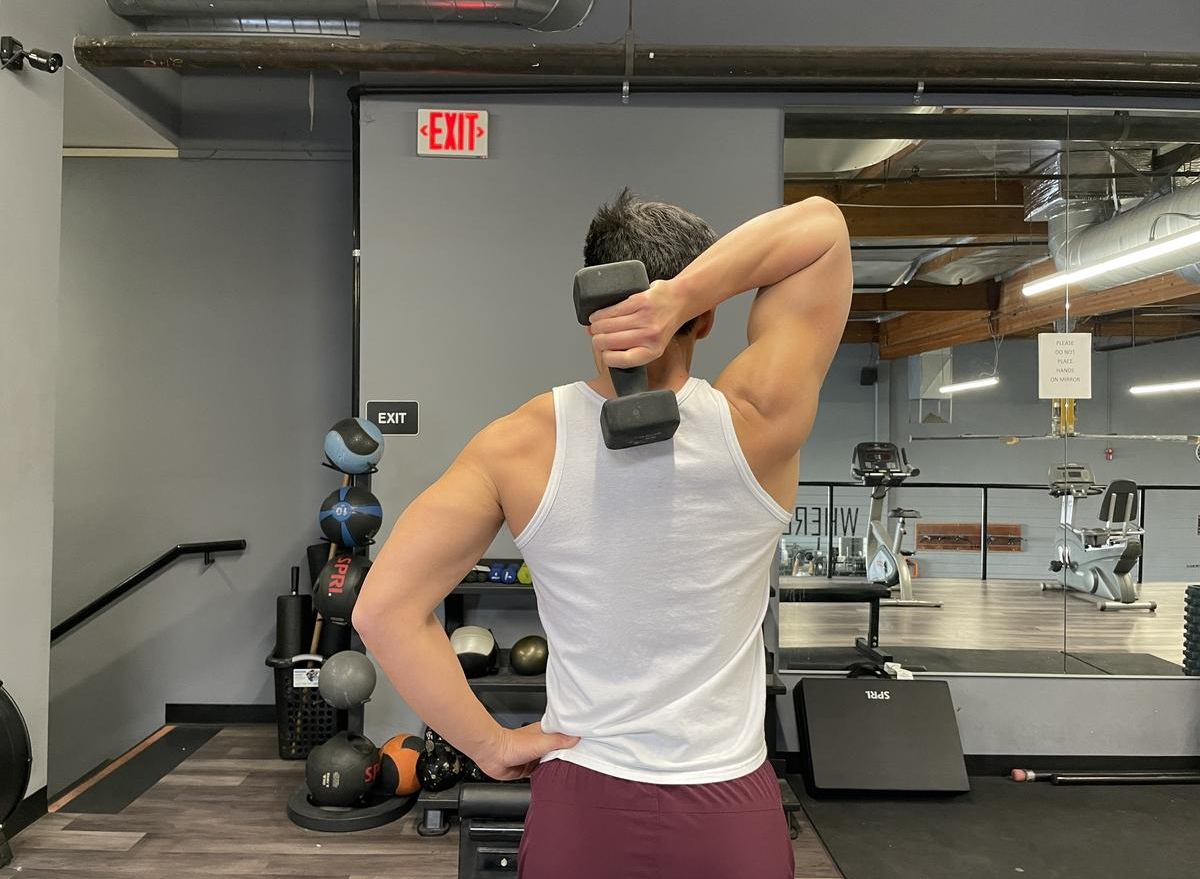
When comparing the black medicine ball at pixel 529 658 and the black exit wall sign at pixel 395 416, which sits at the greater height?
the black exit wall sign at pixel 395 416

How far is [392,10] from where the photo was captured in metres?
3.34

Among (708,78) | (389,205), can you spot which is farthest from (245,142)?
(708,78)

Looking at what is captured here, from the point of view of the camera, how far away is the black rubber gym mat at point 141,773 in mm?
3209

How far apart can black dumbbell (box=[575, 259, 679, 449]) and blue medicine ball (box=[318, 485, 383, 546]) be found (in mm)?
2566

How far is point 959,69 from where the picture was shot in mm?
3248

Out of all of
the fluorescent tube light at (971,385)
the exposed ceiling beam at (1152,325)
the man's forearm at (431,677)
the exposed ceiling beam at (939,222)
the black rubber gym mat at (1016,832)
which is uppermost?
the exposed ceiling beam at (939,222)

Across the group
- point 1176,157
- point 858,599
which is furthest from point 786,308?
point 1176,157

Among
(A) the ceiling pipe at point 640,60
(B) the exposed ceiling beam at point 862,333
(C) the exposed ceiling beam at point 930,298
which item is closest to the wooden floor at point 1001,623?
(B) the exposed ceiling beam at point 862,333

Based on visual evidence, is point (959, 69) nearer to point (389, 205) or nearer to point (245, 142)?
point (389, 205)

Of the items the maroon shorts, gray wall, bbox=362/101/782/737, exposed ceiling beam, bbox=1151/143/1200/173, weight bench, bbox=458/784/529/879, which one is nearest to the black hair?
the maroon shorts

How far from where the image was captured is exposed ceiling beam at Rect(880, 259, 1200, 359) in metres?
3.79

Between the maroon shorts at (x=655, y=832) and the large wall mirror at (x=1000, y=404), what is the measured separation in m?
2.91

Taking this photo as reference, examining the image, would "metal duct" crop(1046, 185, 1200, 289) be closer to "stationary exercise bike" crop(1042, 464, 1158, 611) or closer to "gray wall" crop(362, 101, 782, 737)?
"stationary exercise bike" crop(1042, 464, 1158, 611)

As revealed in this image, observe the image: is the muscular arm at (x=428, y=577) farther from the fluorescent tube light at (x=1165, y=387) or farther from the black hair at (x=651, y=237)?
the fluorescent tube light at (x=1165, y=387)
